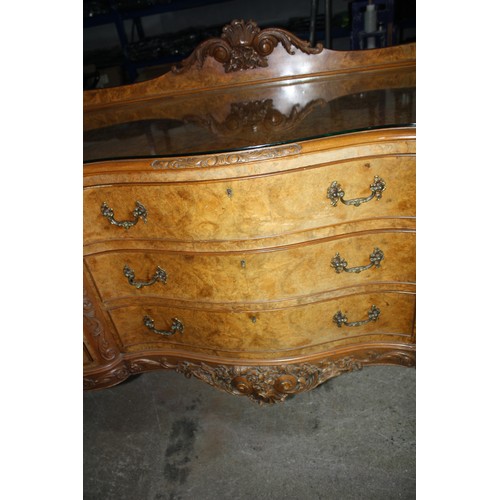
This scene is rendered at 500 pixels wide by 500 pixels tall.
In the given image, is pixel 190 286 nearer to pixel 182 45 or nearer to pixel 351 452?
pixel 351 452

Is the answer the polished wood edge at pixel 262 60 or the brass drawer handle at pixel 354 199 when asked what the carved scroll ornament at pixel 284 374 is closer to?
the brass drawer handle at pixel 354 199

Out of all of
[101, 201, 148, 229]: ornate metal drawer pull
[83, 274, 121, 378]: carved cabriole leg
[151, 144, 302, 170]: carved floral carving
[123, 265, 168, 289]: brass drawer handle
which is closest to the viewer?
[151, 144, 302, 170]: carved floral carving

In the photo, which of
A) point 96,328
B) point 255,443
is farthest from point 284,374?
point 96,328

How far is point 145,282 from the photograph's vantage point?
5.00 ft

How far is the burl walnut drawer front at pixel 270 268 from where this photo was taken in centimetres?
140

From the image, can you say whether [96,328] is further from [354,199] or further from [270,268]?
[354,199]

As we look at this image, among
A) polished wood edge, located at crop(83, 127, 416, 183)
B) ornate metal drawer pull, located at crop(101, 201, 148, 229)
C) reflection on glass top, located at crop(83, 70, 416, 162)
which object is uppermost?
reflection on glass top, located at crop(83, 70, 416, 162)

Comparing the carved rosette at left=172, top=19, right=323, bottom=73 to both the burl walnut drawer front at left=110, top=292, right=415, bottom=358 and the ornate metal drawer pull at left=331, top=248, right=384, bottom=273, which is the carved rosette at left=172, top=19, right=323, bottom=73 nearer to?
the ornate metal drawer pull at left=331, top=248, right=384, bottom=273

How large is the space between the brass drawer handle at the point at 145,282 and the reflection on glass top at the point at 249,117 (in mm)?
403

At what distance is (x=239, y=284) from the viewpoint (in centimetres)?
145

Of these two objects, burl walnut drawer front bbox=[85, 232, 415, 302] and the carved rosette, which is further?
the carved rosette

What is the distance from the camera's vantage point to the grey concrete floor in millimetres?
1636

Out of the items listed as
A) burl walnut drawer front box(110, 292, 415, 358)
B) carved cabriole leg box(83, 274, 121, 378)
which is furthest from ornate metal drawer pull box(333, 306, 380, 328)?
carved cabriole leg box(83, 274, 121, 378)
